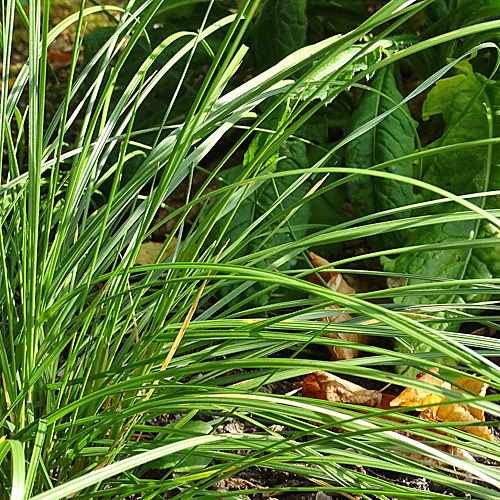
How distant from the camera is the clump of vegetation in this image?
61cm

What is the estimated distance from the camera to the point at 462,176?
4.21 ft

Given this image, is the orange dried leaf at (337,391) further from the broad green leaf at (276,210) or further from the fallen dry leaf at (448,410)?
the broad green leaf at (276,210)

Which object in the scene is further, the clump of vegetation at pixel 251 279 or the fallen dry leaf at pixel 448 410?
the fallen dry leaf at pixel 448 410

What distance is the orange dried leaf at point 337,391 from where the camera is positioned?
3.64ft

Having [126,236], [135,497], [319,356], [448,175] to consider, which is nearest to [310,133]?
[448,175]

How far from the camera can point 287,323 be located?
2.52 feet

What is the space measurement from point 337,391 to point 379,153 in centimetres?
49

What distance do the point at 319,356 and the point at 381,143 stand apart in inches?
17.2

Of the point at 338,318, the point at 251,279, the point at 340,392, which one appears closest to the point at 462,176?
the point at 338,318

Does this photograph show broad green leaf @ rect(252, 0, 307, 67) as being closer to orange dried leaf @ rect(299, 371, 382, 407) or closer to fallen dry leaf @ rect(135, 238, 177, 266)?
fallen dry leaf @ rect(135, 238, 177, 266)

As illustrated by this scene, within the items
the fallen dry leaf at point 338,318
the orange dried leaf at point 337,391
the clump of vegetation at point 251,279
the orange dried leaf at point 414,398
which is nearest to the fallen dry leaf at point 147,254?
the clump of vegetation at point 251,279

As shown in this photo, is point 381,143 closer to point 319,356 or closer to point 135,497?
point 319,356

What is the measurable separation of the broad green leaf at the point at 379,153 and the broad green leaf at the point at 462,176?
55mm

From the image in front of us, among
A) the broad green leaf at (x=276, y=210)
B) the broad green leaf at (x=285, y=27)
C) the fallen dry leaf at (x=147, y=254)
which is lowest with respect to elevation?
the fallen dry leaf at (x=147, y=254)
